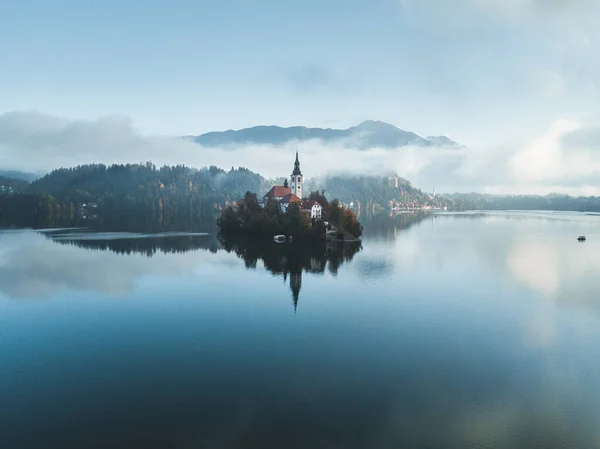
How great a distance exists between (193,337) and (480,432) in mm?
27772

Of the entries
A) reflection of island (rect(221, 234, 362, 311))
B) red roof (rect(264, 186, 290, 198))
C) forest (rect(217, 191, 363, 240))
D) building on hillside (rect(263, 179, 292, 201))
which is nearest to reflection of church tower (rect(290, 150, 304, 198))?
building on hillside (rect(263, 179, 292, 201))

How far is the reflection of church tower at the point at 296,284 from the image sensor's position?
6204 cm

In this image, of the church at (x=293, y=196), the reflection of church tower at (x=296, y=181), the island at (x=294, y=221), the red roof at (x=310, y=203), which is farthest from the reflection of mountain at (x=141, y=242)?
the reflection of church tower at (x=296, y=181)

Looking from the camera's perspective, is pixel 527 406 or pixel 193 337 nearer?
pixel 527 406

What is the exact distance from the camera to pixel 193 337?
43.9 meters

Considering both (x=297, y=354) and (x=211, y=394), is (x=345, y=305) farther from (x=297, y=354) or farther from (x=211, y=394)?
(x=211, y=394)

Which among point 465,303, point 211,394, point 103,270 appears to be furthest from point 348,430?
point 103,270

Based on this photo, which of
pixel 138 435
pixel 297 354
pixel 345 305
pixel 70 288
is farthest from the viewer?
pixel 70 288

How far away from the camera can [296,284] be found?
230ft

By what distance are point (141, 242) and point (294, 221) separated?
44605 mm

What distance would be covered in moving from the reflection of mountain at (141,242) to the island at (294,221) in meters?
10.8

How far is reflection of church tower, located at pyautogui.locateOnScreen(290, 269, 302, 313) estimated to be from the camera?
62037mm

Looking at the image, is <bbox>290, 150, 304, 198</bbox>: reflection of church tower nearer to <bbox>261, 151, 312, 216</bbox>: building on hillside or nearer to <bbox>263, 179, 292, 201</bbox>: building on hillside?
<bbox>261, 151, 312, 216</bbox>: building on hillside

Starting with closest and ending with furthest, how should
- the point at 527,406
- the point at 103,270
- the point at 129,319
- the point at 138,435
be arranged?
the point at 138,435 → the point at 527,406 → the point at 129,319 → the point at 103,270
